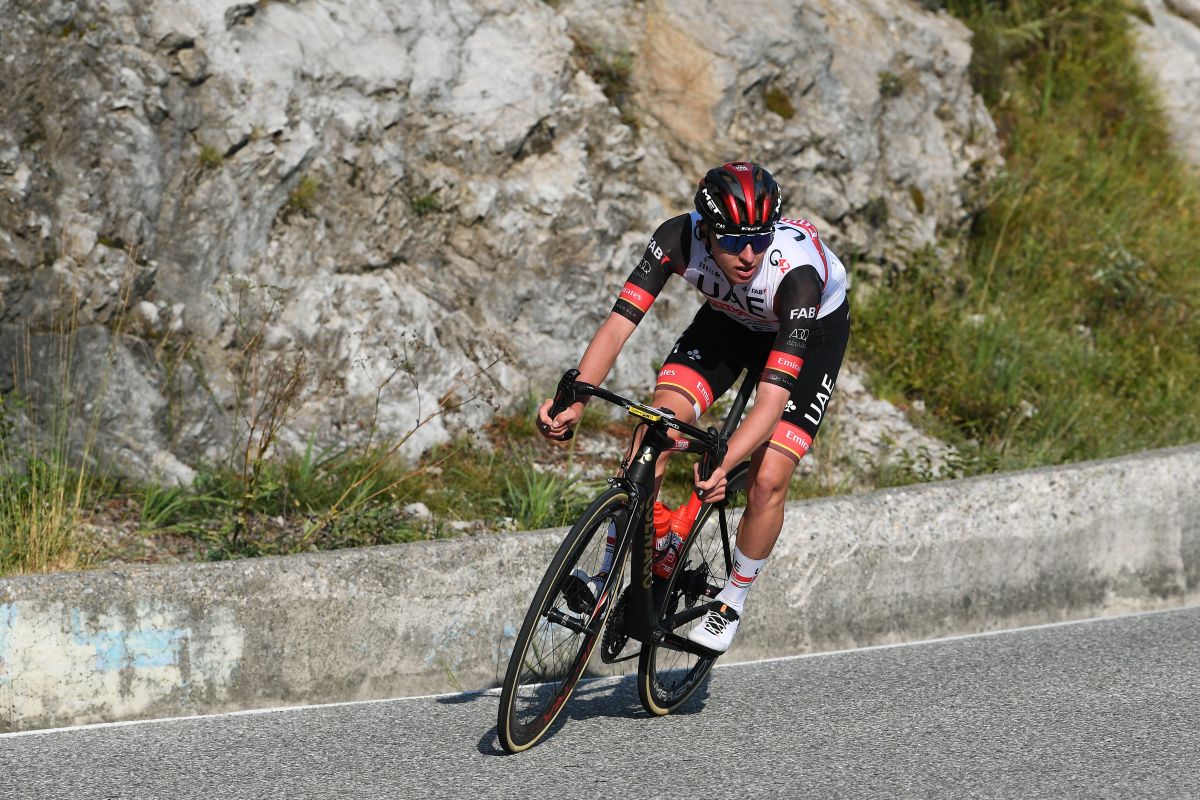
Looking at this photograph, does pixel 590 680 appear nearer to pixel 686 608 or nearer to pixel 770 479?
pixel 686 608

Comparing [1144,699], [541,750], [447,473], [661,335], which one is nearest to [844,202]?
[661,335]

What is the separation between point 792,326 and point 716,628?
1.27 meters

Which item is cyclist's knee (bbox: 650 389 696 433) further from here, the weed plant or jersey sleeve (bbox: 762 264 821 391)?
the weed plant

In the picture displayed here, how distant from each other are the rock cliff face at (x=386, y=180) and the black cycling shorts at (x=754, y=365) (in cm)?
A: 113

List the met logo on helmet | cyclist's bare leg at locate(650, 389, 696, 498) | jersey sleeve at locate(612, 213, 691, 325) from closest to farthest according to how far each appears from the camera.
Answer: the met logo on helmet, jersey sleeve at locate(612, 213, 691, 325), cyclist's bare leg at locate(650, 389, 696, 498)

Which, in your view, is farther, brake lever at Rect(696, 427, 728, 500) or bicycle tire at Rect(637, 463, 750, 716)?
bicycle tire at Rect(637, 463, 750, 716)

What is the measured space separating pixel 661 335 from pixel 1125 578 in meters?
3.42

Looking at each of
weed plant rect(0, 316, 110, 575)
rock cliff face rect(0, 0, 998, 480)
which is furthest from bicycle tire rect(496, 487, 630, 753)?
weed plant rect(0, 316, 110, 575)

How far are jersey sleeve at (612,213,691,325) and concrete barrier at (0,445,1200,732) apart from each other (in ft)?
3.89

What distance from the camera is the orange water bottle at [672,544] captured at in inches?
208

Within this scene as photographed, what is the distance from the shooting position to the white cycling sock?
17.7 ft

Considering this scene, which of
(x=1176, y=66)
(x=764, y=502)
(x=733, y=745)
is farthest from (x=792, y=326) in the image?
(x=1176, y=66)

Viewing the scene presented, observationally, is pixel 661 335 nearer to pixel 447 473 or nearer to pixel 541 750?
pixel 447 473

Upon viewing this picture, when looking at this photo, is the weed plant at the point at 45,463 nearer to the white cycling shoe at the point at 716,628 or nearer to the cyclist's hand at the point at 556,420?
the cyclist's hand at the point at 556,420
